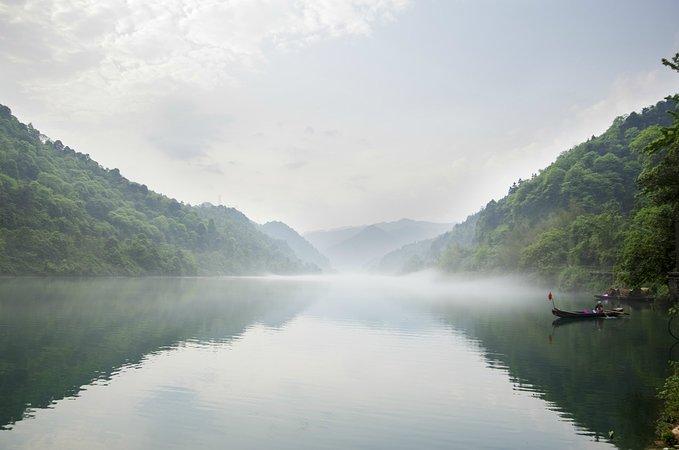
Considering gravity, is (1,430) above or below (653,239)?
below

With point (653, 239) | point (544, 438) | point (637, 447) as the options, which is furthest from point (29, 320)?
point (653, 239)

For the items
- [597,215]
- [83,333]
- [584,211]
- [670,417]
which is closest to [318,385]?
[670,417]

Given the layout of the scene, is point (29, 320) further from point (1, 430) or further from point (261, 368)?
point (1, 430)

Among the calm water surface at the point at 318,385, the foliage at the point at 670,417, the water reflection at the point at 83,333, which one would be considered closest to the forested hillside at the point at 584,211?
the calm water surface at the point at 318,385

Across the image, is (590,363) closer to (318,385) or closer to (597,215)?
(318,385)

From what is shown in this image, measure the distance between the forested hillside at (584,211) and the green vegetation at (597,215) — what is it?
193mm

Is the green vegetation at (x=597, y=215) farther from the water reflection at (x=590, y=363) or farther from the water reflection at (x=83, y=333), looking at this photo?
the water reflection at (x=83, y=333)

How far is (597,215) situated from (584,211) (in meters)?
17.4

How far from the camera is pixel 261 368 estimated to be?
1277 inches

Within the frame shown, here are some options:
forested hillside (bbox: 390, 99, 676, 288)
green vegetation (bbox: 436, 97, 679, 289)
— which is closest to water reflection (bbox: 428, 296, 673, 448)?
green vegetation (bbox: 436, 97, 679, 289)

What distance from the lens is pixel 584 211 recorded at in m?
140

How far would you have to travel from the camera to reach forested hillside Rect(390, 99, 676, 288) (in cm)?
10431

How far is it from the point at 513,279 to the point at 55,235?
144727mm

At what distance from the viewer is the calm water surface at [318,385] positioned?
19.9m
